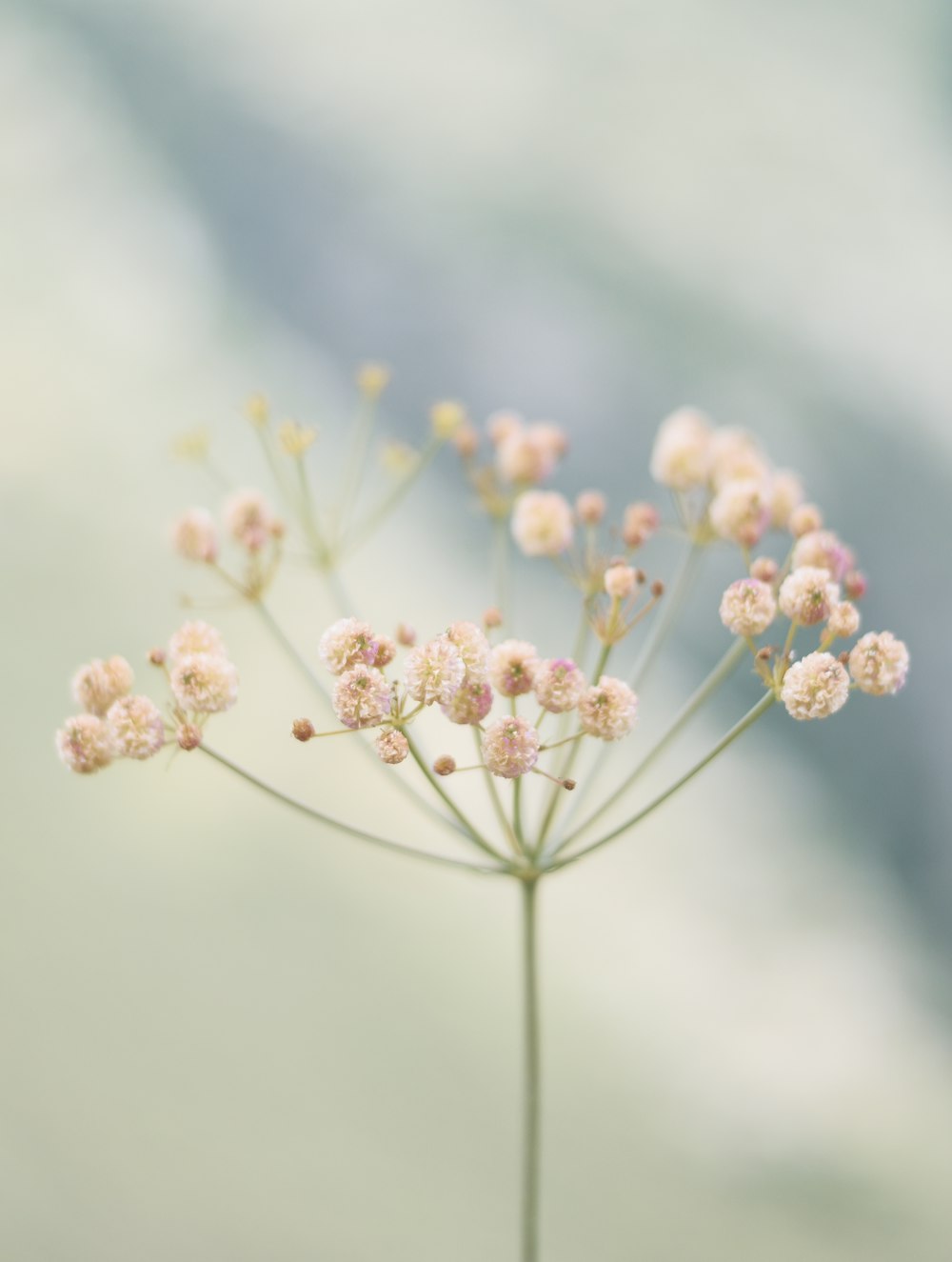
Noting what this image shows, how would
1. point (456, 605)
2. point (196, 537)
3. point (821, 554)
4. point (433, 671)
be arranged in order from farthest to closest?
point (456, 605) → point (196, 537) → point (821, 554) → point (433, 671)

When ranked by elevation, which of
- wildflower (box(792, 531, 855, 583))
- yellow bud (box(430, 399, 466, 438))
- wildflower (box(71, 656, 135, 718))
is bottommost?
wildflower (box(71, 656, 135, 718))

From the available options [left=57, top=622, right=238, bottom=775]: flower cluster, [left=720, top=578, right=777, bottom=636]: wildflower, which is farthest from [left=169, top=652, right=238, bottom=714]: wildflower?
[left=720, top=578, right=777, bottom=636]: wildflower

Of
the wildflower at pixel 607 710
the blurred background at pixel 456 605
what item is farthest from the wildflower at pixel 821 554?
the blurred background at pixel 456 605

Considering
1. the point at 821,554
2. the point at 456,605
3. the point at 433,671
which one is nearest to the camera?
the point at 433,671

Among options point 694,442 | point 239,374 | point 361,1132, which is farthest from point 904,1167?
point 239,374

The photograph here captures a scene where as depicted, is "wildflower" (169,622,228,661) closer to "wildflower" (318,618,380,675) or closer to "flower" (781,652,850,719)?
"wildflower" (318,618,380,675)

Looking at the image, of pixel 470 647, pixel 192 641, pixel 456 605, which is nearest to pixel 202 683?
pixel 192 641

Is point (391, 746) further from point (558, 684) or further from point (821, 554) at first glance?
point (821, 554)

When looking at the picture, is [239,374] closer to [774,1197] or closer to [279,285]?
[279,285]
